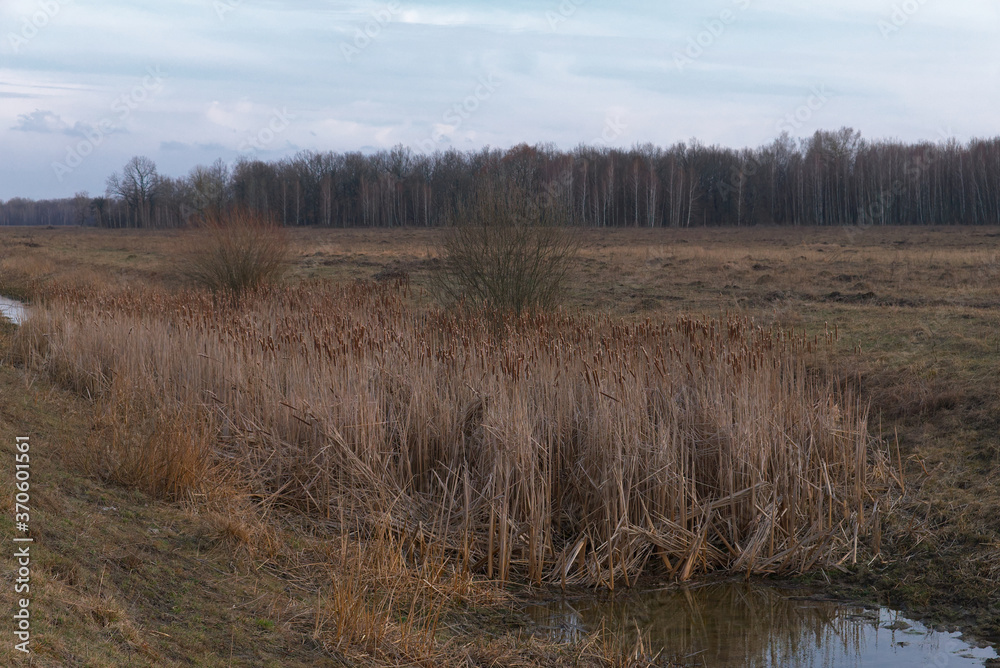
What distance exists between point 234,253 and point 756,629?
39.0 ft

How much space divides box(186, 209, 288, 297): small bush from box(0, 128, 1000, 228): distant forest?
97.4ft

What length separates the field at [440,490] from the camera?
155 inches

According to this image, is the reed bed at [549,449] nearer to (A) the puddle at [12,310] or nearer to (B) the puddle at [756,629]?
(B) the puddle at [756,629]

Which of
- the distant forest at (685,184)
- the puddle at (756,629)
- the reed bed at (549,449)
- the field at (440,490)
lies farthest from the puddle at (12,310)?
the distant forest at (685,184)

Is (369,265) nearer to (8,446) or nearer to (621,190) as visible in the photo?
(8,446)

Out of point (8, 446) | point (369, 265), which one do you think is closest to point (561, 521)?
point (8, 446)

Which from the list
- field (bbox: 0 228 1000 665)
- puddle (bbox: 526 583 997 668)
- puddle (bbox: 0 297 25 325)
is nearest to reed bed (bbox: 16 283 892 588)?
field (bbox: 0 228 1000 665)

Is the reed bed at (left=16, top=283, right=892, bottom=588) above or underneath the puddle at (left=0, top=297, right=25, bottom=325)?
underneath

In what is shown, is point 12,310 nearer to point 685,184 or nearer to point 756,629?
point 756,629

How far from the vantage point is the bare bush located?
10289 millimetres

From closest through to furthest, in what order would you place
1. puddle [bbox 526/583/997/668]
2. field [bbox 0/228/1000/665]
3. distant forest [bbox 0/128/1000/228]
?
field [bbox 0/228/1000/665]
puddle [bbox 526/583/997/668]
distant forest [bbox 0/128/1000/228]

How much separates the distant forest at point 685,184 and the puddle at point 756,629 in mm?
40011

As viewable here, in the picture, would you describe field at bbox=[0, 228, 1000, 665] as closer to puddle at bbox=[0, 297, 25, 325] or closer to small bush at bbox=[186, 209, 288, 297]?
small bush at bbox=[186, 209, 288, 297]

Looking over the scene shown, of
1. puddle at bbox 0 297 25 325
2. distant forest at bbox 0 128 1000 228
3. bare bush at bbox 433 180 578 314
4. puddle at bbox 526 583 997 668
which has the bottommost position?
puddle at bbox 526 583 997 668
